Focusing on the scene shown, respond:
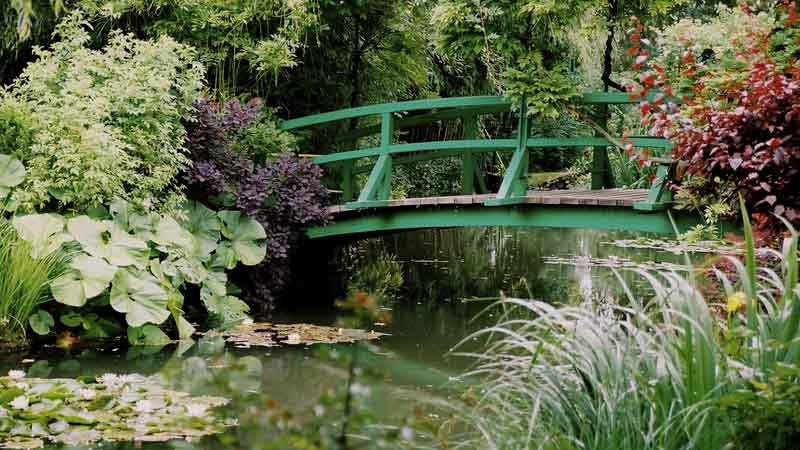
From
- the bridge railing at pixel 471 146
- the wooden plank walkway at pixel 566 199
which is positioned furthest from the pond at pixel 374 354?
the bridge railing at pixel 471 146

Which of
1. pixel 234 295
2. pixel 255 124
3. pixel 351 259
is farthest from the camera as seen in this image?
pixel 351 259

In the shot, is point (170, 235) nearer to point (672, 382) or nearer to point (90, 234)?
point (90, 234)

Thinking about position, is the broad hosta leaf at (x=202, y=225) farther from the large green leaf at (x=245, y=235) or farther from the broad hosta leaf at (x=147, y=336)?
the broad hosta leaf at (x=147, y=336)

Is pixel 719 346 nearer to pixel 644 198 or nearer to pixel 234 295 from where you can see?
pixel 644 198

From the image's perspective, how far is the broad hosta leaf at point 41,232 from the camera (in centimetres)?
729

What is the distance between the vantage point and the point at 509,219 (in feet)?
29.9

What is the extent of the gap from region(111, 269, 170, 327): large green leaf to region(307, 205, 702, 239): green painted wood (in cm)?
260

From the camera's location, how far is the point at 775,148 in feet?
16.8

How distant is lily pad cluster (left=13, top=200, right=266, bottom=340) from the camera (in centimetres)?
736

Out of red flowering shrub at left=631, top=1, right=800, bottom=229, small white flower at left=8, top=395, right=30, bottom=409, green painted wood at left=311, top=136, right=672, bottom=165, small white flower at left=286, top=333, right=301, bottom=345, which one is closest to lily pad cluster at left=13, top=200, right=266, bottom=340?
small white flower at left=286, top=333, right=301, bottom=345

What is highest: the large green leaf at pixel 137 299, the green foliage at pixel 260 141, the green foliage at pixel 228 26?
the green foliage at pixel 228 26

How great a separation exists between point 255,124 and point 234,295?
178 cm

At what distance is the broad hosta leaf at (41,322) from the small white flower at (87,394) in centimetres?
187

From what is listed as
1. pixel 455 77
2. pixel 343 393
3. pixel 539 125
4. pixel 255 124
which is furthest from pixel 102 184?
pixel 539 125
